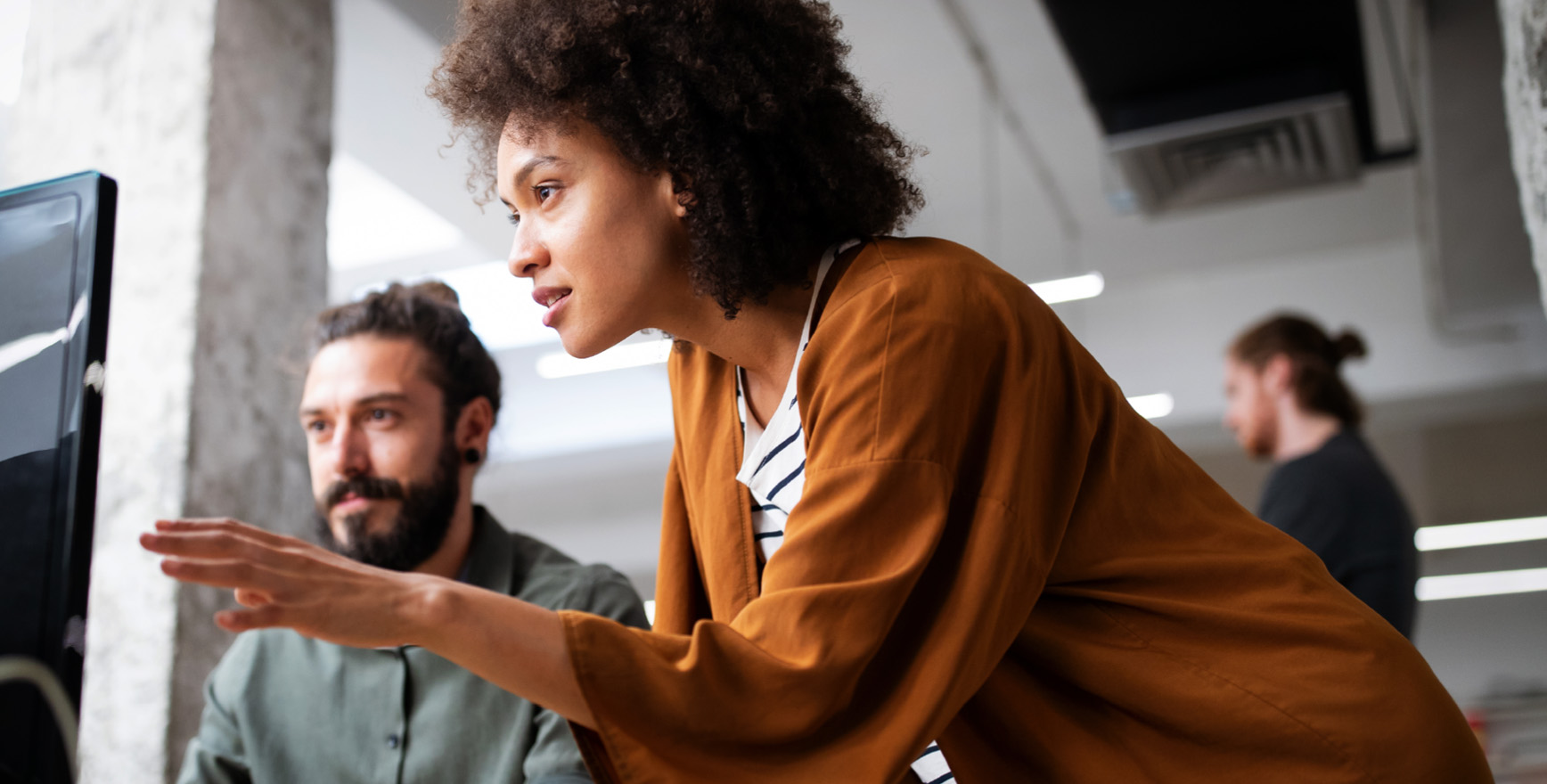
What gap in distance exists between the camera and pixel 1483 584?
10.7 meters

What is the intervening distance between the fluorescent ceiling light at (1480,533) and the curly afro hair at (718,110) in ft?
30.8

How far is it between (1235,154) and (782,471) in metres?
3.09

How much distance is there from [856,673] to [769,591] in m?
0.09

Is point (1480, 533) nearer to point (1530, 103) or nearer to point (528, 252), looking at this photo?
point (1530, 103)

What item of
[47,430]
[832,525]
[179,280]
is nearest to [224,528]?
[47,430]

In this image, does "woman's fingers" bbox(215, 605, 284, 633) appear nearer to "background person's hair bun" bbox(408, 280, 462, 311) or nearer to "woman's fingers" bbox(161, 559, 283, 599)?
"woman's fingers" bbox(161, 559, 283, 599)

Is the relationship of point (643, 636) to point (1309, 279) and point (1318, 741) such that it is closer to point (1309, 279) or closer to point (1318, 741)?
point (1318, 741)

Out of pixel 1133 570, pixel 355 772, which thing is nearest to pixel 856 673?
pixel 1133 570

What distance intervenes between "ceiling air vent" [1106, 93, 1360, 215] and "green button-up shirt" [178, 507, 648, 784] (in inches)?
103

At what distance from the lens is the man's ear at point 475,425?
2.03 metres

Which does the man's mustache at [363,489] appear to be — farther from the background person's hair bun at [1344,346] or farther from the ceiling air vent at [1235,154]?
the ceiling air vent at [1235,154]

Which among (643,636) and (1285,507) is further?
(1285,507)

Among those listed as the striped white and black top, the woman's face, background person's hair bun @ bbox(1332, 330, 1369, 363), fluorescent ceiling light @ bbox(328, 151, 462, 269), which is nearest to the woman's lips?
the woman's face

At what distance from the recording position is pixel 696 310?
4.32ft
